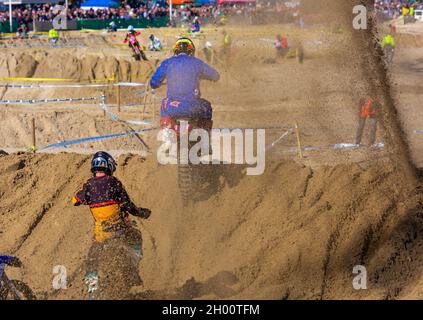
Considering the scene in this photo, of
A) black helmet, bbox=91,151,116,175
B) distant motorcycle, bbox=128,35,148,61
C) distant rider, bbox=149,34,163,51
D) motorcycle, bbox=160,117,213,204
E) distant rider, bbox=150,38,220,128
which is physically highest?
distant rider, bbox=150,38,220,128

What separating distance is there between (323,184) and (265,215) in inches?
43.9

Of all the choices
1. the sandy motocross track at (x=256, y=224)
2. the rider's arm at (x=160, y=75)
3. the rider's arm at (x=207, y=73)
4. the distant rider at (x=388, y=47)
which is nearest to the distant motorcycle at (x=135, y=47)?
the distant rider at (x=388, y=47)

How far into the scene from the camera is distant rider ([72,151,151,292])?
22.8ft

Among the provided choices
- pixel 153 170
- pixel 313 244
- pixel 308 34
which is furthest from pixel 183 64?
pixel 308 34

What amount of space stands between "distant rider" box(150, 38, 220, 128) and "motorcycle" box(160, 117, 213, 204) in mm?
49

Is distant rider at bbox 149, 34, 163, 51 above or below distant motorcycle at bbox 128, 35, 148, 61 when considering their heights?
below

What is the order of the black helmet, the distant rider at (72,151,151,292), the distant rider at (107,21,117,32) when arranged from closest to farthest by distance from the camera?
the distant rider at (72,151,151,292) → the black helmet → the distant rider at (107,21,117,32)

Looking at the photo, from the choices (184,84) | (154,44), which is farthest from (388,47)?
(184,84)

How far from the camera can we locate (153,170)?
10.8 metres

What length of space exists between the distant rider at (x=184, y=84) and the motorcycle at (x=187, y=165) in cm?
5

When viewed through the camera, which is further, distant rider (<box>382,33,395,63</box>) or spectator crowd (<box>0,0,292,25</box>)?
spectator crowd (<box>0,0,292,25</box>)

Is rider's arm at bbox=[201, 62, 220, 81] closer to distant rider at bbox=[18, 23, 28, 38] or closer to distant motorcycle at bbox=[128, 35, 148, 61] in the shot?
distant motorcycle at bbox=[128, 35, 148, 61]

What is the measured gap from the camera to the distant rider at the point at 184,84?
9086 millimetres

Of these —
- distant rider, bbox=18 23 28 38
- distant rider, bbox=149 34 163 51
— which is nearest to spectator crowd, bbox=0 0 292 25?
distant rider, bbox=18 23 28 38
